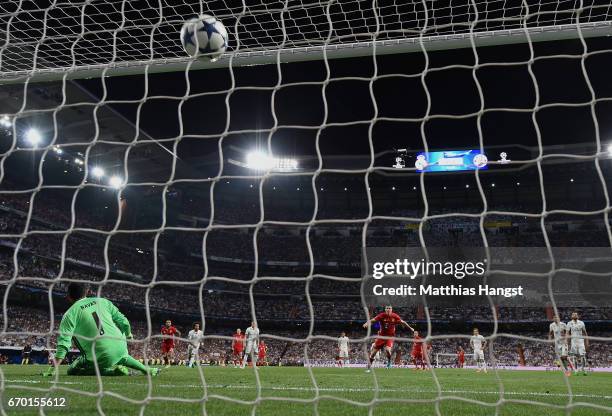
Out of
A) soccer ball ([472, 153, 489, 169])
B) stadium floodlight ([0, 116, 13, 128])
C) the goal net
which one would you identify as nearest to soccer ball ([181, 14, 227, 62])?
stadium floodlight ([0, 116, 13, 128])

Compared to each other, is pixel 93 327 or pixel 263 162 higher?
pixel 263 162

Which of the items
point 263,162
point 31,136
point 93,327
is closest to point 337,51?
→ point 93,327

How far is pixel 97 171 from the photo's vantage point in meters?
29.0

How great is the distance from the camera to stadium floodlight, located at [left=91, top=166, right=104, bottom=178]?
2737 cm

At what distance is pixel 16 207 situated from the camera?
2944 centimetres

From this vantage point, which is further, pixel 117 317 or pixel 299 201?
pixel 299 201

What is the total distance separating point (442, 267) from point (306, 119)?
1103 cm

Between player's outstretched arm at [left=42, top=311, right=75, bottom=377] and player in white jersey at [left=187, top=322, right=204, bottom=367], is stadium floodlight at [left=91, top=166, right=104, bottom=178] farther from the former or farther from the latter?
player's outstretched arm at [left=42, top=311, right=75, bottom=377]

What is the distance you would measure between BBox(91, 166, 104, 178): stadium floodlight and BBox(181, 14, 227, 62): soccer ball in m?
23.9

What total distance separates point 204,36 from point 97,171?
27436 mm

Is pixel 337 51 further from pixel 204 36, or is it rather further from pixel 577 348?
pixel 577 348

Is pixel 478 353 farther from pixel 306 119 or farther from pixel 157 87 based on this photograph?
pixel 306 119

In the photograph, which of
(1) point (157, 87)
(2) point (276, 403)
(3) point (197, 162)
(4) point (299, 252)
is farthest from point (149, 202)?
(2) point (276, 403)

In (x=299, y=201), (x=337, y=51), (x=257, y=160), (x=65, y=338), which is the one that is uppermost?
(x=257, y=160)
